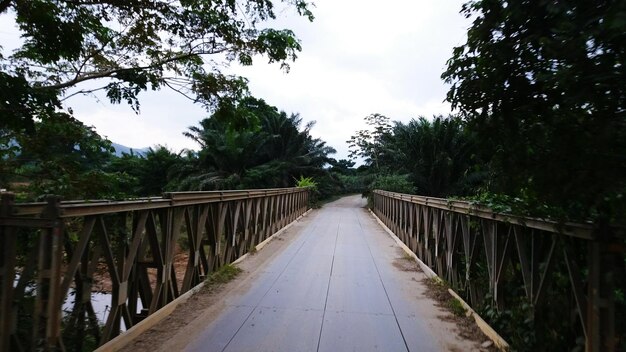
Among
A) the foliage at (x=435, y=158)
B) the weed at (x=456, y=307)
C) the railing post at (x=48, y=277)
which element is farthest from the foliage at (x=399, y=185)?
the railing post at (x=48, y=277)

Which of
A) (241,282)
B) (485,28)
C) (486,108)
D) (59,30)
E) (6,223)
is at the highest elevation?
(59,30)

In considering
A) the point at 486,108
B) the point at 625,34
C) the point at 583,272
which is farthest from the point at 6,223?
the point at 583,272

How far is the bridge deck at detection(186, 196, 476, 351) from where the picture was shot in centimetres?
400

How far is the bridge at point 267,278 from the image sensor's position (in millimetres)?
2818

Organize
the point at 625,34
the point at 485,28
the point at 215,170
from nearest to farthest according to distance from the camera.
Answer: the point at 625,34 → the point at 485,28 → the point at 215,170

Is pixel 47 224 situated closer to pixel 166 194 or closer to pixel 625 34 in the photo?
pixel 166 194

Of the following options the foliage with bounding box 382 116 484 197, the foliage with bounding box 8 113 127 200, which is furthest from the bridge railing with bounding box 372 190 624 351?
the foliage with bounding box 382 116 484 197

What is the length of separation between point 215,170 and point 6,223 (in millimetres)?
22480

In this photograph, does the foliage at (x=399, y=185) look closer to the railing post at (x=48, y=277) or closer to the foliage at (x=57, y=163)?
the foliage at (x=57, y=163)

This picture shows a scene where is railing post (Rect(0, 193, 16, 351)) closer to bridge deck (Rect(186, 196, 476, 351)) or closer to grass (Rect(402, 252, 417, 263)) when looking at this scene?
bridge deck (Rect(186, 196, 476, 351))

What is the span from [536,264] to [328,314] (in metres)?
2.30

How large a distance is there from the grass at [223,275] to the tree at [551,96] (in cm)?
451

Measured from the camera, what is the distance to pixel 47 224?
9.13 feet

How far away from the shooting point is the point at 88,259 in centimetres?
402
